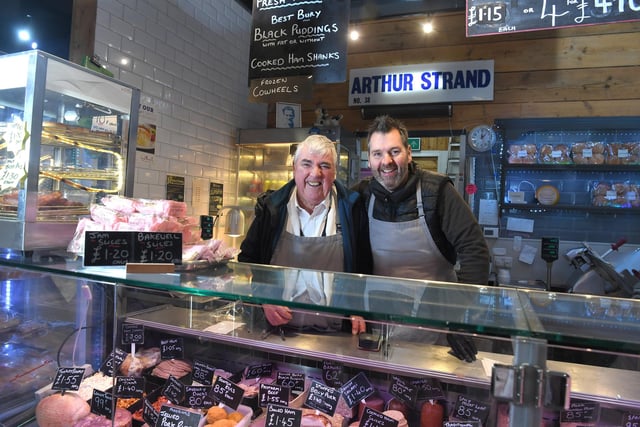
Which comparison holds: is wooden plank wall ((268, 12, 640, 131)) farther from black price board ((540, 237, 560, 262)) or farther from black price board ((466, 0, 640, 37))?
black price board ((466, 0, 640, 37))

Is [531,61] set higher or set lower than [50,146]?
higher

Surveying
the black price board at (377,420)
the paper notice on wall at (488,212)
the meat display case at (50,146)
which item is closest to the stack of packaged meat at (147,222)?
the meat display case at (50,146)

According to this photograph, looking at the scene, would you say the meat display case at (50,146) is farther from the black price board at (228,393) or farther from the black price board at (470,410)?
the black price board at (470,410)

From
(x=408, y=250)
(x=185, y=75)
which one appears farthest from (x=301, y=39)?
(x=408, y=250)

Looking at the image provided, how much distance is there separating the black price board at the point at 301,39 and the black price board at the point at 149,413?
2.80 meters

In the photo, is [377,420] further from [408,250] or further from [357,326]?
[408,250]

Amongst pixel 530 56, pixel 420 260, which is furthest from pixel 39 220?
pixel 530 56

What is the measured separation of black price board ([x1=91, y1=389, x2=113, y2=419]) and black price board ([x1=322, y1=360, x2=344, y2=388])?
0.79 m

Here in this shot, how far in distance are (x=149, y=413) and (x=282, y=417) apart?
538 mm

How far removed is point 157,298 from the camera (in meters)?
1.72

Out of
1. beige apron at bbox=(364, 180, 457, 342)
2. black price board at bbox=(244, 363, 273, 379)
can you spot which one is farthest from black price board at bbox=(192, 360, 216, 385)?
beige apron at bbox=(364, 180, 457, 342)

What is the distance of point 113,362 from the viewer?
5.29 feet

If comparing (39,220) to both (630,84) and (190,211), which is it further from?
(630,84)

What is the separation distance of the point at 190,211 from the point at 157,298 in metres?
3.27
